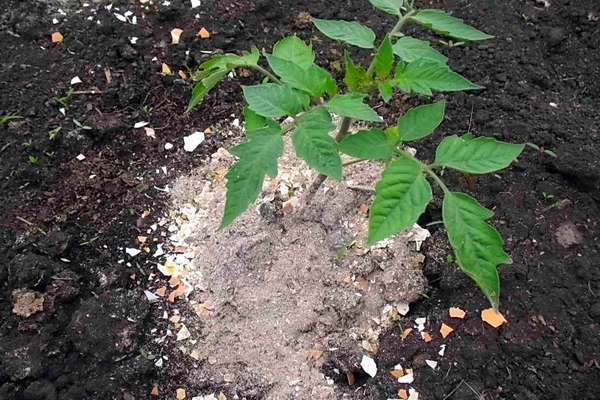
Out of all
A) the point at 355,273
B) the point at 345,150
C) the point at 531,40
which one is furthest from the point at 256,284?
the point at 531,40

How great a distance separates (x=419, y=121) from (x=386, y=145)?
0.10 meters

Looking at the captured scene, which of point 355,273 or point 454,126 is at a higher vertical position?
point 454,126

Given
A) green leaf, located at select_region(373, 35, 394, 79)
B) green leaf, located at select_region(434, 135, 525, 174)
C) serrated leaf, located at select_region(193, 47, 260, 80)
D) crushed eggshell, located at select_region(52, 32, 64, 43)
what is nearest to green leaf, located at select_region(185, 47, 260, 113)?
serrated leaf, located at select_region(193, 47, 260, 80)

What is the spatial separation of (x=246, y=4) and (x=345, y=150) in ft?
4.14

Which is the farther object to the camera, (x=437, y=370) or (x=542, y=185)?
(x=542, y=185)

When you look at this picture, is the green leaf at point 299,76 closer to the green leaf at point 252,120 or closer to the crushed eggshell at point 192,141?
the green leaf at point 252,120

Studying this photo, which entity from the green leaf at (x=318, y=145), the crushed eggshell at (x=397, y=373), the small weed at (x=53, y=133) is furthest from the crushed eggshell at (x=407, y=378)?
the small weed at (x=53, y=133)

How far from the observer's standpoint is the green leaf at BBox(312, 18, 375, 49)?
61.3 inches

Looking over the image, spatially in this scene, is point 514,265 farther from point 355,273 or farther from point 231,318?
point 231,318

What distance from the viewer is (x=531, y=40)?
237cm

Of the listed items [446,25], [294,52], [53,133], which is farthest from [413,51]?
[53,133]

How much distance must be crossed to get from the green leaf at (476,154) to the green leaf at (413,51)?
10.5 inches

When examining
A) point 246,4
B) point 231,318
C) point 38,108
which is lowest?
point 231,318

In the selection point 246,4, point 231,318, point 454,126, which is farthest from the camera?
point 246,4
